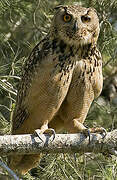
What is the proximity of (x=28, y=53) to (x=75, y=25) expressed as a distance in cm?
164

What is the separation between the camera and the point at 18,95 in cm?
416

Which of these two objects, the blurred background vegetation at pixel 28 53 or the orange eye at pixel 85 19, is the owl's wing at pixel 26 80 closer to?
the blurred background vegetation at pixel 28 53

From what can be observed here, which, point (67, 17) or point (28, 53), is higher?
point (67, 17)

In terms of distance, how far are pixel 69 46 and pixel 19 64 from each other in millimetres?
1112

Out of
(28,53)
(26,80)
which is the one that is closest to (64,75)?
(26,80)

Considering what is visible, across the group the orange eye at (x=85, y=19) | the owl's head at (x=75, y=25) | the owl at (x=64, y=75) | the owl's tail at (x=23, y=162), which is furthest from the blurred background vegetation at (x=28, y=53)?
the orange eye at (x=85, y=19)

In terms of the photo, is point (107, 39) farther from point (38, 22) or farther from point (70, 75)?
point (70, 75)

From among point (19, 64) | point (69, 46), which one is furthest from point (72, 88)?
point (19, 64)

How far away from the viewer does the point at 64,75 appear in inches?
150

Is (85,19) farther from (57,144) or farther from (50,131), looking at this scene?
(57,144)

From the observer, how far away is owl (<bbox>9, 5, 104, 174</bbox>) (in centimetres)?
382

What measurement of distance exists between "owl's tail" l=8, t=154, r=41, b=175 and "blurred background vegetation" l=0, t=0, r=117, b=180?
9 centimetres

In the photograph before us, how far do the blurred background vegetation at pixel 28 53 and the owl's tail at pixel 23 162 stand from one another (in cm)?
9

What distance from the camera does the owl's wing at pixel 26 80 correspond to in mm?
3973
